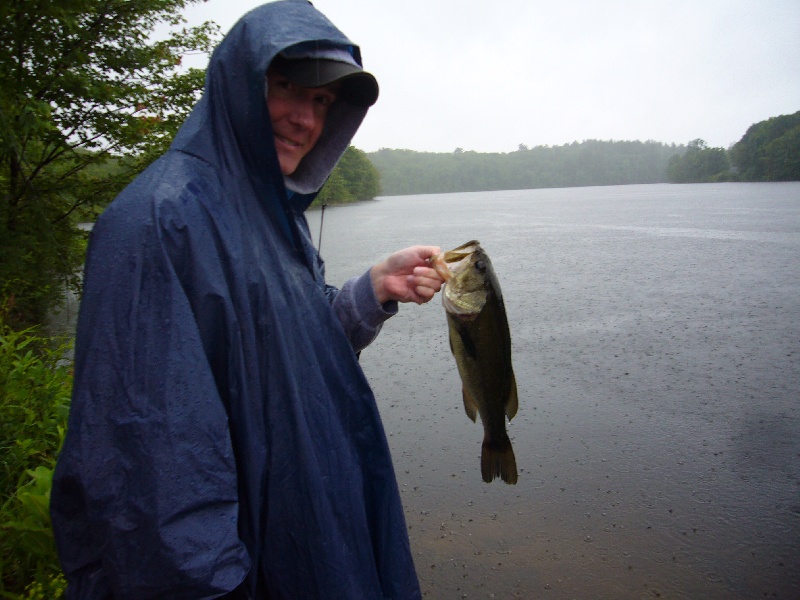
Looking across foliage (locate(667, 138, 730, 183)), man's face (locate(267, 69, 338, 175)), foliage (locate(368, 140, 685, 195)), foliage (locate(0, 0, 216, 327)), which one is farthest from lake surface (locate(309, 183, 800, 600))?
foliage (locate(368, 140, 685, 195))

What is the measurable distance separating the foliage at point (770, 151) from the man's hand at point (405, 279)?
308ft

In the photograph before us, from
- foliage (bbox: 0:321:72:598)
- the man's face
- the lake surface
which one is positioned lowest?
the lake surface

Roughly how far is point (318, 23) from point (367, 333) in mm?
1043

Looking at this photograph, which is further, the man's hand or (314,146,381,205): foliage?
(314,146,381,205): foliage

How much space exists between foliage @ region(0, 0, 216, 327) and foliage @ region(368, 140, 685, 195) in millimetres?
127833

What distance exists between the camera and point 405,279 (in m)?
2.06

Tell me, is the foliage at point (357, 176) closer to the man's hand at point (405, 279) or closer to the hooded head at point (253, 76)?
the man's hand at point (405, 279)

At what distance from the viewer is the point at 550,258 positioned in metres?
16.1

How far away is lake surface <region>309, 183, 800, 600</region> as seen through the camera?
3814 millimetres

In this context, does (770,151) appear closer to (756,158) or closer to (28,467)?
(756,158)

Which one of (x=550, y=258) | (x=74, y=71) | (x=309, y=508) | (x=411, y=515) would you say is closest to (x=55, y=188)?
Answer: (x=74, y=71)

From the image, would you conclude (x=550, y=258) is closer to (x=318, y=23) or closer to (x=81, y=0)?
(x=81, y=0)

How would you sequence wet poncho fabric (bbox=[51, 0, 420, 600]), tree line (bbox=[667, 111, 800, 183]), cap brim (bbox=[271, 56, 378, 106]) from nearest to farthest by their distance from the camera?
wet poncho fabric (bbox=[51, 0, 420, 600]) → cap brim (bbox=[271, 56, 378, 106]) → tree line (bbox=[667, 111, 800, 183])

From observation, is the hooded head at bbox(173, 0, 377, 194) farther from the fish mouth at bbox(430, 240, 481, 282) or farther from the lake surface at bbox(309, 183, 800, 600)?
the lake surface at bbox(309, 183, 800, 600)
